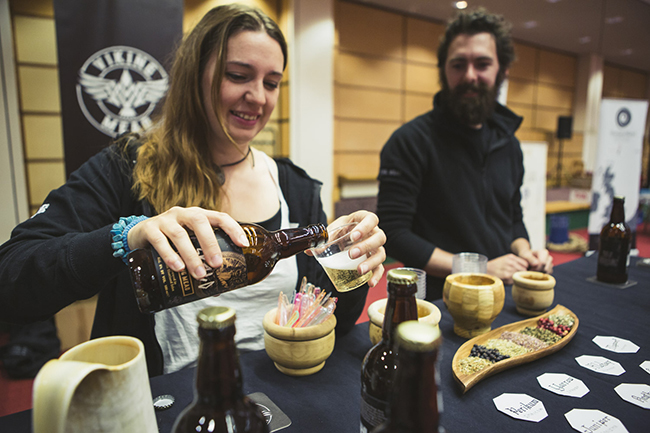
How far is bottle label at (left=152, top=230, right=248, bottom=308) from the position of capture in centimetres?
63

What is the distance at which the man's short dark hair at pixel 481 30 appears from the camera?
2055mm

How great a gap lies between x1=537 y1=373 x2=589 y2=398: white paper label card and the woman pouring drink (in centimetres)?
44

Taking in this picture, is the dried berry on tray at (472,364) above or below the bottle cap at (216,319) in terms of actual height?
below

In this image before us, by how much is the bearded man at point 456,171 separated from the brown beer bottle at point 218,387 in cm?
155

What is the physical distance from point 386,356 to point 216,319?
30cm

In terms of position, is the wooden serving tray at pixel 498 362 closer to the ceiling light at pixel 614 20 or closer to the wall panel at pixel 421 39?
the wall panel at pixel 421 39

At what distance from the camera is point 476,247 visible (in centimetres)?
197

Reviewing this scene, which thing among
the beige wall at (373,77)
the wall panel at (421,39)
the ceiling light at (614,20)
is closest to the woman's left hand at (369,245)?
the beige wall at (373,77)

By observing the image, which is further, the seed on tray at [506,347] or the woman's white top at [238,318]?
the woman's white top at [238,318]

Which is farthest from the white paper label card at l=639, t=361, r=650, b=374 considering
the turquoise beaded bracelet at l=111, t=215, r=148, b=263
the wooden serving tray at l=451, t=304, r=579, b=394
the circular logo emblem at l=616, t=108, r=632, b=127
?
the circular logo emblem at l=616, t=108, r=632, b=127

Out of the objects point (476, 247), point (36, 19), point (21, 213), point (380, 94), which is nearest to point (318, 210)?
point (476, 247)

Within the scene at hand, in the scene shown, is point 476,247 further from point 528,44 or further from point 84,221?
point 528,44

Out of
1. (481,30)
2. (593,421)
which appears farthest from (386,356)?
(481,30)

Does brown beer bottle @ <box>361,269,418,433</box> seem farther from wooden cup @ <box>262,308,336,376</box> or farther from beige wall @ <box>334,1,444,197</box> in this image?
beige wall @ <box>334,1,444,197</box>
